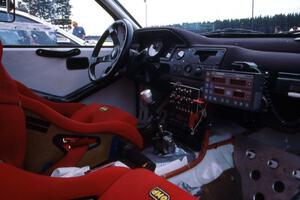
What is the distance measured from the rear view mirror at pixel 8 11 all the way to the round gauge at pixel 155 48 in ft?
2.70

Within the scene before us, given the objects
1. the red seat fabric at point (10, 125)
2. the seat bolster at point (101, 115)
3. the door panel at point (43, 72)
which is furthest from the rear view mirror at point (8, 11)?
the red seat fabric at point (10, 125)

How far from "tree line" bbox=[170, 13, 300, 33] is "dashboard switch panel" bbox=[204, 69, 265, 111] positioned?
0.46 meters

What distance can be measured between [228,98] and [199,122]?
1.27ft

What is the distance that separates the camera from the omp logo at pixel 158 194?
2.70ft

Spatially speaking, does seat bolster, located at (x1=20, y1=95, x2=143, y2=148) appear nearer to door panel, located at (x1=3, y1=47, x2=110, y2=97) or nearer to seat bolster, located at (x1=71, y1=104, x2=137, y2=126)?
seat bolster, located at (x1=71, y1=104, x2=137, y2=126)

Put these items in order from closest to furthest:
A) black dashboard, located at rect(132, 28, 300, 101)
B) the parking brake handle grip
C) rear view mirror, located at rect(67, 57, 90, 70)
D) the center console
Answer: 1. black dashboard, located at rect(132, 28, 300, 101)
2. the center console
3. the parking brake handle grip
4. rear view mirror, located at rect(67, 57, 90, 70)

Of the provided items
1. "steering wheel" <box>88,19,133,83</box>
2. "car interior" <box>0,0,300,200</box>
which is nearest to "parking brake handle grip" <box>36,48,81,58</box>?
"car interior" <box>0,0,300,200</box>

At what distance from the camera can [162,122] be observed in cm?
198

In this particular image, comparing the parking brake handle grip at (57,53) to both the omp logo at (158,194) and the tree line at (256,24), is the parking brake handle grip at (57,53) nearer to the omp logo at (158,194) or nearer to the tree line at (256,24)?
the tree line at (256,24)

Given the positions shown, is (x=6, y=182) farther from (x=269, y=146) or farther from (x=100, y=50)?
(x=100, y=50)

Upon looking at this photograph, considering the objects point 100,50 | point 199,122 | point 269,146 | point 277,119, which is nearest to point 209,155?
point 199,122

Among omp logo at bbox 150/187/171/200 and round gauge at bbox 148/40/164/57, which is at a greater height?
round gauge at bbox 148/40/164/57

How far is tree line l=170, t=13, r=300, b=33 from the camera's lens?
1604mm

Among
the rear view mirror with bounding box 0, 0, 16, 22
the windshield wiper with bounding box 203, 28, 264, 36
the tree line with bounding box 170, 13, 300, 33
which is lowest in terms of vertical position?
the windshield wiper with bounding box 203, 28, 264, 36
